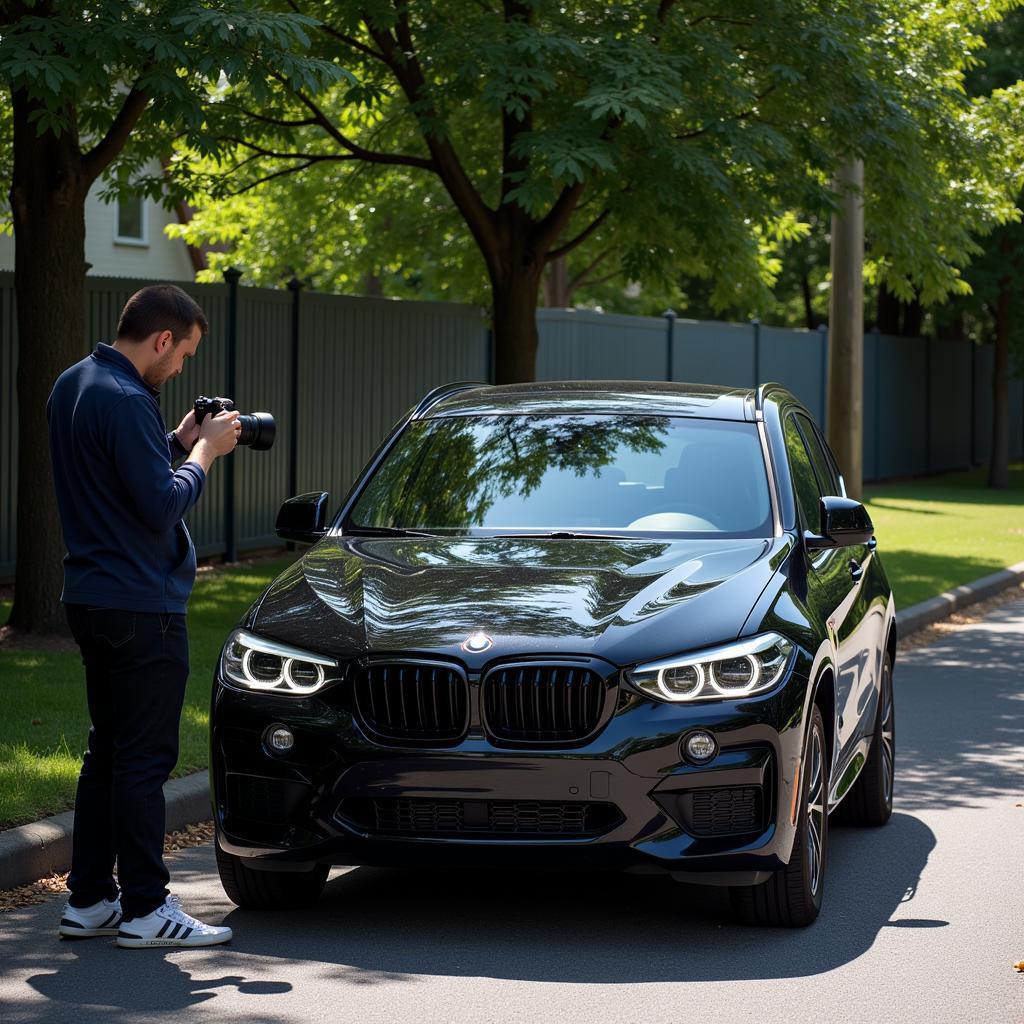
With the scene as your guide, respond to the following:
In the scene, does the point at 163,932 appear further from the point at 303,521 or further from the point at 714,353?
the point at 714,353

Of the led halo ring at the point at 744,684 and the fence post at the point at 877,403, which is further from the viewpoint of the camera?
the fence post at the point at 877,403

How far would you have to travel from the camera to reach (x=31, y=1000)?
516cm

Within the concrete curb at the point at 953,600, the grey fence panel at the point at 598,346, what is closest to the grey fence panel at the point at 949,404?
the grey fence panel at the point at 598,346

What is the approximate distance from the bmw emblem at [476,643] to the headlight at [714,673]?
0.42 metres

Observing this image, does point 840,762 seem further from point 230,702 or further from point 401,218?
point 401,218

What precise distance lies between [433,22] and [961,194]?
656cm

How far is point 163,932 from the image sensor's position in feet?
18.6

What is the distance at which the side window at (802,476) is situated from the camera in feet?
22.8

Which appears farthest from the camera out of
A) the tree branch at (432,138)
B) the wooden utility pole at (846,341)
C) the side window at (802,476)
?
the wooden utility pole at (846,341)

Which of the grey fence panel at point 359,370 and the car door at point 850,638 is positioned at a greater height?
the grey fence panel at point 359,370

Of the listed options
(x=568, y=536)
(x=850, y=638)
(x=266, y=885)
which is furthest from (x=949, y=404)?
(x=266, y=885)

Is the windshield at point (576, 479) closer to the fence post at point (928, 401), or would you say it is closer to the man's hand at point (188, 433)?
the man's hand at point (188, 433)

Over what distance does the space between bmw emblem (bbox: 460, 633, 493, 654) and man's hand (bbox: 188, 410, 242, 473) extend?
89 centimetres

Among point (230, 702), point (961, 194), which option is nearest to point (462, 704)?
point (230, 702)
